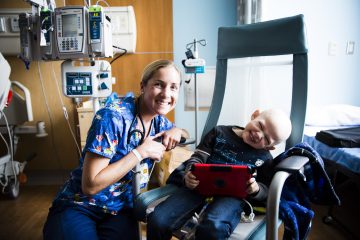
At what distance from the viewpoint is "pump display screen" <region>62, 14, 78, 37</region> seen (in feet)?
4.98

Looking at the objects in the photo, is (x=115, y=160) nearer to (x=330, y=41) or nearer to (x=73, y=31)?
(x=73, y=31)

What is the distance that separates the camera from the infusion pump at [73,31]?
4.95 feet

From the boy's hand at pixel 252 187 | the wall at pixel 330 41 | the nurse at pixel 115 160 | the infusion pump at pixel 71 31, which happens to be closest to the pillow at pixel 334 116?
the wall at pixel 330 41

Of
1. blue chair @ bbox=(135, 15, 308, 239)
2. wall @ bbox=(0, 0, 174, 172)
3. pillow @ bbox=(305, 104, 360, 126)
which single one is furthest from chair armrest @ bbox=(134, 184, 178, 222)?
wall @ bbox=(0, 0, 174, 172)

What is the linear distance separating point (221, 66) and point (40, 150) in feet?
6.74

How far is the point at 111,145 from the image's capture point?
0.88 metres

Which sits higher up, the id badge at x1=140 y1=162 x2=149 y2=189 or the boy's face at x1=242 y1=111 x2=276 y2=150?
the boy's face at x1=242 y1=111 x2=276 y2=150

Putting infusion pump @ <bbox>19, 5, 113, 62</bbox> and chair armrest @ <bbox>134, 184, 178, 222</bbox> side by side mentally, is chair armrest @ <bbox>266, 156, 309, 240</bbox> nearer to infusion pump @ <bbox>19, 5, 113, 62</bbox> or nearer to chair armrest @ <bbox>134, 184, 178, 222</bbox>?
chair armrest @ <bbox>134, 184, 178, 222</bbox>

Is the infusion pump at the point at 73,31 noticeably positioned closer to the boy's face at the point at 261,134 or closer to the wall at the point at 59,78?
the wall at the point at 59,78

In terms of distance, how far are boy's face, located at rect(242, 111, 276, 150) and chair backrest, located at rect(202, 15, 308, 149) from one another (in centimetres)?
13

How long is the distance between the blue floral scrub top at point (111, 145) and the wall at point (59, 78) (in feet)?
4.62

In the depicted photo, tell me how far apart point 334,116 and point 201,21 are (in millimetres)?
1507

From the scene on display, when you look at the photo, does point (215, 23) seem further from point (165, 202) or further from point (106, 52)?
→ point (165, 202)

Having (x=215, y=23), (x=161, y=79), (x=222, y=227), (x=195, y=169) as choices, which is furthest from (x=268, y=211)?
(x=215, y=23)
